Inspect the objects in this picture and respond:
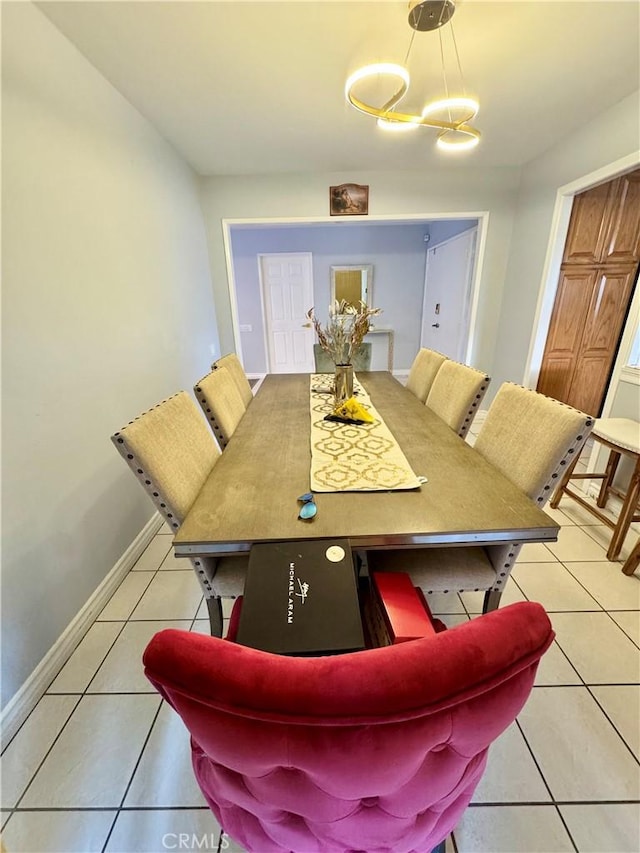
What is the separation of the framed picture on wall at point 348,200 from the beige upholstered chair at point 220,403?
2.23 m

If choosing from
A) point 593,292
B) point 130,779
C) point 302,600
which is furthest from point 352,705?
point 593,292

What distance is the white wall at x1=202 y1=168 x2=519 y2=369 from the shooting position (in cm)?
316

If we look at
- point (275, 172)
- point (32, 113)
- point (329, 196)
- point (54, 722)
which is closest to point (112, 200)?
point (32, 113)

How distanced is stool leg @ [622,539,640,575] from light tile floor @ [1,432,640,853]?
0.19 metres

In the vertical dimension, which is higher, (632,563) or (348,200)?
(348,200)

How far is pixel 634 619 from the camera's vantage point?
4.93 ft

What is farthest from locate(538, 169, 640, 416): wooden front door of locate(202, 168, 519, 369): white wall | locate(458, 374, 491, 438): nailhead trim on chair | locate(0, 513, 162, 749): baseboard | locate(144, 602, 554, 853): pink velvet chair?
locate(0, 513, 162, 749): baseboard

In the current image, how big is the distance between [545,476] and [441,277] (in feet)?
13.5

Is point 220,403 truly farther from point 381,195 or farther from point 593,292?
point 593,292

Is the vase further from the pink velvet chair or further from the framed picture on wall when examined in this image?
the framed picture on wall

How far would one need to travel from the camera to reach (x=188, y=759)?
1082mm

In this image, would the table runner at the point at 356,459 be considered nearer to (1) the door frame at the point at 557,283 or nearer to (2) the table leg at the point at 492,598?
(2) the table leg at the point at 492,598


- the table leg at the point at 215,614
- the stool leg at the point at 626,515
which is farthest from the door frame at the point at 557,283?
the table leg at the point at 215,614

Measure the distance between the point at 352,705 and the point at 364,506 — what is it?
0.68 m
